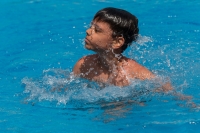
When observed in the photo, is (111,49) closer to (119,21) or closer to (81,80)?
(119,21)

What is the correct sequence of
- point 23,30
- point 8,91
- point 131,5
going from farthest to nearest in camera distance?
1. point 131,5
2. point 23,30
3. point 8,91

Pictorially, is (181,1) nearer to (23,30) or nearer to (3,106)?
(23,30)

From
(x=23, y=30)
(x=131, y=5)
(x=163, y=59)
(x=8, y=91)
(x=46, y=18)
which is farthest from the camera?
(x=131, y=5)

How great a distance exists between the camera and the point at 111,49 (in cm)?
398

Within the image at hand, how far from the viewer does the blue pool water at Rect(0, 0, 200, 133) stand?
350 cm

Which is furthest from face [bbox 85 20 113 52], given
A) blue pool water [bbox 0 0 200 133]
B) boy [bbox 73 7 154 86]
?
blue pool water [bbox 0 0 200 133]

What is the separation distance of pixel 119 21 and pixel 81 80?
738mm

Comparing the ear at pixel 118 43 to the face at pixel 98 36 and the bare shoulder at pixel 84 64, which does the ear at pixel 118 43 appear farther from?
the bare shoulder at pixel 84 64

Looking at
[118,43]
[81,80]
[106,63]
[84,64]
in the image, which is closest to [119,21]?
[118,43]

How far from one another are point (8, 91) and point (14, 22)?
2334 millimetres

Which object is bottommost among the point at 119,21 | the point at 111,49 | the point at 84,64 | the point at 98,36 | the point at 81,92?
the point at 81,92

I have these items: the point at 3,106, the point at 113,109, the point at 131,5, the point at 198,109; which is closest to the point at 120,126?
the point at 113,109

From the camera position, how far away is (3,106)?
379 cm

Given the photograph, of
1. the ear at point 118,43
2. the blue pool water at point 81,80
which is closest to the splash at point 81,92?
the blue pool water at point 81,80
